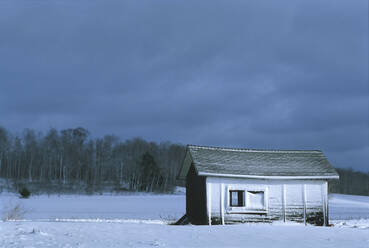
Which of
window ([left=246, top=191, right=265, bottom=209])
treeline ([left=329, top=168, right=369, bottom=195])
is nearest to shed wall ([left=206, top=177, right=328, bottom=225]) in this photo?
window ([left=246, top=191, right=265, bottom=209])

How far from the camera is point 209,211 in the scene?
20.9 meters

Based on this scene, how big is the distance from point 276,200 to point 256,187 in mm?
1262

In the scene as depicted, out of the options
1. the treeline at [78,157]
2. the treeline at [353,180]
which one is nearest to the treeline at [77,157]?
the treeline at [78,157]

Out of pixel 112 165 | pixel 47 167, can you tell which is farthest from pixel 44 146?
pixel 112 165

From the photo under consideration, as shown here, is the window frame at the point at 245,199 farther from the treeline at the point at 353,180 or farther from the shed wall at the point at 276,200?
the treeline at the point at 353,180

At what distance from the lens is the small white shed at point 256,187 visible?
69.1 feet

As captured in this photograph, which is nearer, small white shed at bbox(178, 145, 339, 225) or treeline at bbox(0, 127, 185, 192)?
small white shed at bbox(178, 145, 339, 225)

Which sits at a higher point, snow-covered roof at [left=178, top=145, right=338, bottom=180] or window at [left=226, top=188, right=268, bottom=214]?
snow-covered roof at [left=178, top=145, right=338, bottom=180]

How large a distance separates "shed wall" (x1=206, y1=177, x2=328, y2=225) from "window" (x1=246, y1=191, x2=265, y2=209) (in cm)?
21

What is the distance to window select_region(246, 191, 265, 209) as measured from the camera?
844 inches

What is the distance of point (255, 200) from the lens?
21609 mm

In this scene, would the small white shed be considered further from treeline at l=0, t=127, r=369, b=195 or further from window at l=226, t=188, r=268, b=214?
treeline at l=0, t=127, r=369, b=195

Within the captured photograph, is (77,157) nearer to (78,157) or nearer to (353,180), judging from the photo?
(78,157)

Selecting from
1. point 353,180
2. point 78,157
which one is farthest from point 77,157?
point 353,180
